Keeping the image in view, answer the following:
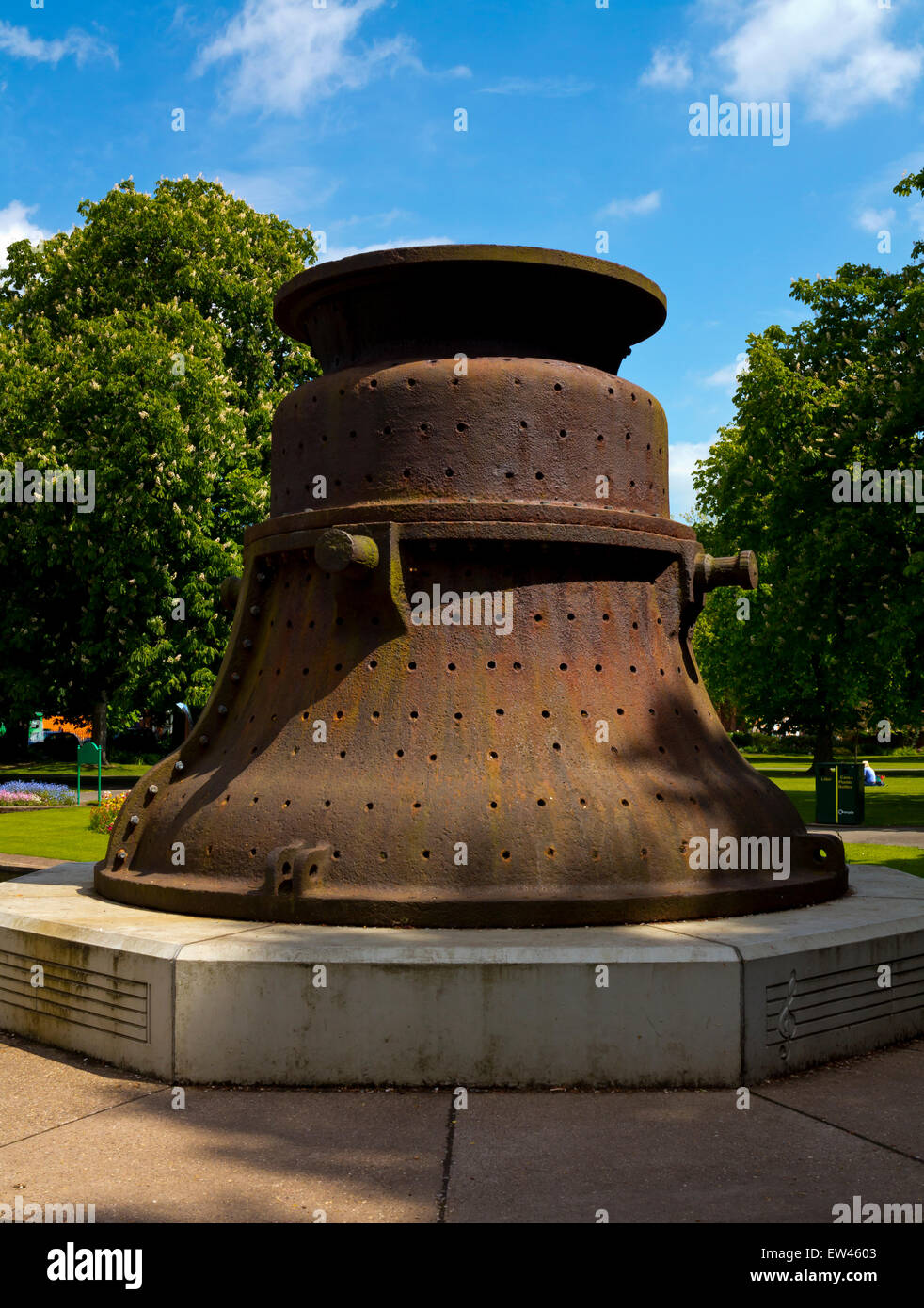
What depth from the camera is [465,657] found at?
249 inches

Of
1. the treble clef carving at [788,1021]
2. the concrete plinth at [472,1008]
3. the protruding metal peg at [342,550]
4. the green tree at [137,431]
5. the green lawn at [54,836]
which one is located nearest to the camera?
the concrete plinth at [472,1008]

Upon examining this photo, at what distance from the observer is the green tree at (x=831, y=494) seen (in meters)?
20.8

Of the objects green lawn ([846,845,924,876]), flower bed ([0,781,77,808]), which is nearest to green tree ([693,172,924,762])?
green lawn ([846,845,924,876])

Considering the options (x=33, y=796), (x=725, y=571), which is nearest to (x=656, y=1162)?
(x=725, y=571)

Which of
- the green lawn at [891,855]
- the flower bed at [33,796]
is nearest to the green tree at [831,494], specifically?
the green lawn at [891,855]

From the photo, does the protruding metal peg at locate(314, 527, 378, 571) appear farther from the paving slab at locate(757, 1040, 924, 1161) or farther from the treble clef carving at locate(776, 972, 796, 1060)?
the paving slab at locate(757, 1040, 924, 1161)

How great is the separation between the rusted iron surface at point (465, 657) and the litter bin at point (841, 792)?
12965 mm

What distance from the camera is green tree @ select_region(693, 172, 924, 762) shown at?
2081cm

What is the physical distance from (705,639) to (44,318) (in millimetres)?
25290

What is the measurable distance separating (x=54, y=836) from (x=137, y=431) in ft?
36.7

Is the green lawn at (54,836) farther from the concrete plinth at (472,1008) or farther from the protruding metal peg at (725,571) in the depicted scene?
the protruding metal peg at (725,571)

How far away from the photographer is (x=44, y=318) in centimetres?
2727

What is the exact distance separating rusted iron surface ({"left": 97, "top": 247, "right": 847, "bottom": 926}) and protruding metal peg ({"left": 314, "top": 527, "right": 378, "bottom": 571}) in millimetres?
17

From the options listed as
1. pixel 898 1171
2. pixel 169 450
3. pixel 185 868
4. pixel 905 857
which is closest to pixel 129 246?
pixel 169 450
